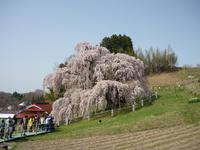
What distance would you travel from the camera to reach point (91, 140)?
2203 cm

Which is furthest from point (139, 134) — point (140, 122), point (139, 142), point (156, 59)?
point (156, 59)

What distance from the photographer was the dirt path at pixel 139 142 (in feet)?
60.6

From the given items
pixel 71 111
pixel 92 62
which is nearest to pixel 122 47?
pixel 92 62

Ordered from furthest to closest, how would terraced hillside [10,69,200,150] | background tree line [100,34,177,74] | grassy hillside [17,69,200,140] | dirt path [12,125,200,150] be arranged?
1. background tree line [100,34,177,74]
2. grassy hillside [17,69,200,140]
3. terraced hillside [10,69,200,150]
4. dirt path [12,125,200,150]

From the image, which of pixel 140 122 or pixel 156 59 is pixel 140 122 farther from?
pixel 156 59

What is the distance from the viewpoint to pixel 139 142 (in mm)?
19844

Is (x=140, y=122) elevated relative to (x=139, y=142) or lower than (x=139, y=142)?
elevated

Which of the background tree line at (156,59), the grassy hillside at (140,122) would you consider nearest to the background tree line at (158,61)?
the background tree line at (156,59)

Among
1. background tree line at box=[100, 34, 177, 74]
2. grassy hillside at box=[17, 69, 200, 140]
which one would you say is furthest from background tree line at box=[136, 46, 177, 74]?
grassy hillside at box=[17, 69, 200, 140]

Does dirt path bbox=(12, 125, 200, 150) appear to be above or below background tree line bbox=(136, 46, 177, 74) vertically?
below

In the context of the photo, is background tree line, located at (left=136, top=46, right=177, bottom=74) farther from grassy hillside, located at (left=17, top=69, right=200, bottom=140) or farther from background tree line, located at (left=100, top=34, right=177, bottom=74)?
grassy hillside, located at (left=17, top=69, right=200, bottom=140)

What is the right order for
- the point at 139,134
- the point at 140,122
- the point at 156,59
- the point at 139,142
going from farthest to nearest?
1. the point at 156,59
2. the point at 140,122
3. the point at 139,134
4. the point at 139,142

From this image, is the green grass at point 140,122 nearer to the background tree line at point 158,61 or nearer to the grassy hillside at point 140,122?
the grassy hillside at point 140,122

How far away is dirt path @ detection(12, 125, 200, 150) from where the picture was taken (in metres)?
18.5
